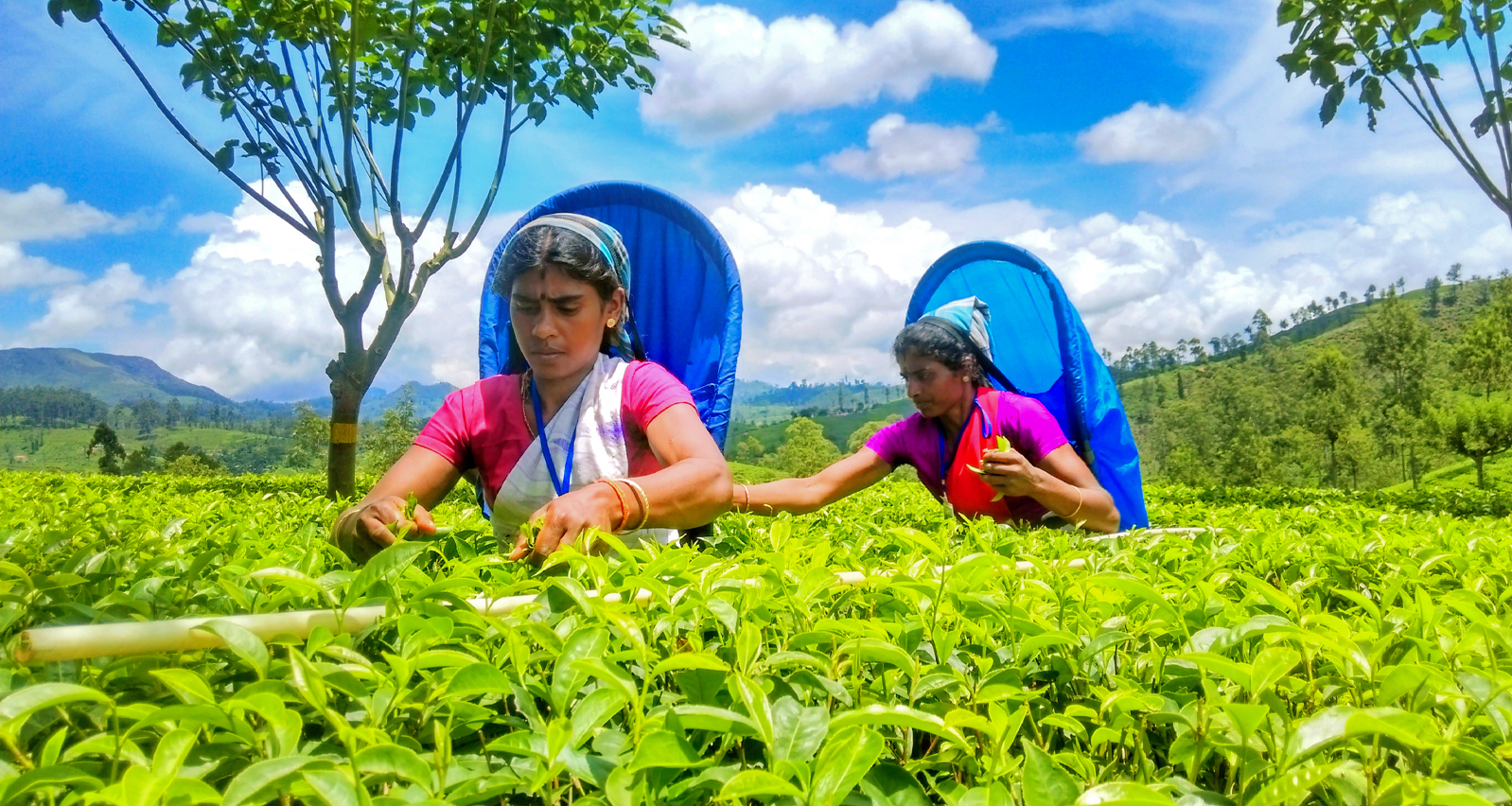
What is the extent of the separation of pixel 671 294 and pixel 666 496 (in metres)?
1.92

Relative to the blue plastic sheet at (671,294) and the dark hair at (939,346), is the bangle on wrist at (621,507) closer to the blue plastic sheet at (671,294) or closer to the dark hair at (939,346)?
the blue plastic sheet at (671,294)

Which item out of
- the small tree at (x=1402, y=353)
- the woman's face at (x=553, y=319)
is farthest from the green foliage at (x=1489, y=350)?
the woman's face at (x=553, y=319)

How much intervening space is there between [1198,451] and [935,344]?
66833 mm

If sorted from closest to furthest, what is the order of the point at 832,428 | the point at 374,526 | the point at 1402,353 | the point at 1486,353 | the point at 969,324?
the point at 374,526 → the point at 969,324 → the point at 1486,353 → the point at 1402,353 → the point at 832,428

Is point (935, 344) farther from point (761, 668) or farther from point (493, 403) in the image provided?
point (761, 668)

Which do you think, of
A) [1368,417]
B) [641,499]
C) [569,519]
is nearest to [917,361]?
[641,499]

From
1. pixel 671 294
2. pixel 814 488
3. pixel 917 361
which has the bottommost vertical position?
pixel 814 488

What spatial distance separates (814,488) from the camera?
12.9 feet

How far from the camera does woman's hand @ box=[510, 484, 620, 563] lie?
64.1 inches

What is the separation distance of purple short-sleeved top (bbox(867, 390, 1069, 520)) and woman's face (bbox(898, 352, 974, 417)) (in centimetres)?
17

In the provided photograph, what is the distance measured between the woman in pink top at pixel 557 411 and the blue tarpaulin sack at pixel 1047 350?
232 centimetres

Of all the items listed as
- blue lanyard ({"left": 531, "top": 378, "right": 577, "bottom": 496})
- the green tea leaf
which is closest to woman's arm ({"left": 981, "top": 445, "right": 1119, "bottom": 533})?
blue lanyard ({"left": 531, "top": 378, "right": 577, "bottom": 496})

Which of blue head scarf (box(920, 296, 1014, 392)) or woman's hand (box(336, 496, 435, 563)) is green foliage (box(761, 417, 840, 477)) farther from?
woman's hand (box(336, 496, 435, 563))

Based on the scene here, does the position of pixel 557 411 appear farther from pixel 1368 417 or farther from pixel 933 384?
A: pixel 1368 417
